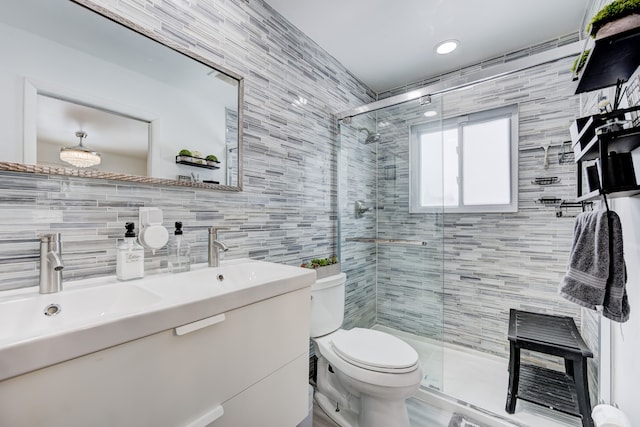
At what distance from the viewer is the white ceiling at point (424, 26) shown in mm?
1660

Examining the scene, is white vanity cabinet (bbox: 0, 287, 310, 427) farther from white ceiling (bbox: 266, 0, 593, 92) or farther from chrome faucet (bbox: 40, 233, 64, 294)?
white ceiling (bbox: 266, 0, 593, 92)

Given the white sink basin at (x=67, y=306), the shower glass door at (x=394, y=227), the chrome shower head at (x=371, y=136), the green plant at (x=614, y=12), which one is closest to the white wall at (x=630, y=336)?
the green plant at (x=614, y=12)

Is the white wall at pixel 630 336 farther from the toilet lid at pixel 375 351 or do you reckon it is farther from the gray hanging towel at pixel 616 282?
the toilet lid at pixel 375 351

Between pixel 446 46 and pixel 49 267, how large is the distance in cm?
255

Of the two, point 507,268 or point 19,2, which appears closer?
point 19,2

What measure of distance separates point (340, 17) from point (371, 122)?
750 millimetres

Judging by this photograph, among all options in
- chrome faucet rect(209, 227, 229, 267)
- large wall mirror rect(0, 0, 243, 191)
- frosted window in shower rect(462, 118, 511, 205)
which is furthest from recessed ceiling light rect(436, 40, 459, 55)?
chrome faucet rect(209, 227, 229, 267)

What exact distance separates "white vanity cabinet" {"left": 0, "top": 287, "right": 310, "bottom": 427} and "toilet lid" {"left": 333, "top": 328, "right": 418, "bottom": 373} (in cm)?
39

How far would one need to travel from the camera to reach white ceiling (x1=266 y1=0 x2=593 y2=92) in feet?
5.45

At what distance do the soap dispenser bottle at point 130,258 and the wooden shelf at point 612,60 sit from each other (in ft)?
5.16

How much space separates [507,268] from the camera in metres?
2.16

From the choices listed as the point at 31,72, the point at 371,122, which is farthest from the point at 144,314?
the point at 371,122

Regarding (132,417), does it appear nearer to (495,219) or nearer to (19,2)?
(19,2)

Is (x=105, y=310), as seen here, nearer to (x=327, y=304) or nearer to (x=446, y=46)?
(x=327, y=304)
